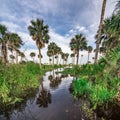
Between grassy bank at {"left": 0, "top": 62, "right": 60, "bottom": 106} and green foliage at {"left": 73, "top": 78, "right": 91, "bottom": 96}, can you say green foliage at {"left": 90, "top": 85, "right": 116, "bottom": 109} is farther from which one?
grassy bank at {"left": 0, "top": 62, "right": 60, "bottom": 106}

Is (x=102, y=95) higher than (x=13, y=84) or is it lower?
higher

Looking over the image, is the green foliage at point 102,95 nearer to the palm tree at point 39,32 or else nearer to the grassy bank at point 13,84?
the grassy bank at point 13,84

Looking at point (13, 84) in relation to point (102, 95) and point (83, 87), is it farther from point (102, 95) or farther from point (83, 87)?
point (102, 95)

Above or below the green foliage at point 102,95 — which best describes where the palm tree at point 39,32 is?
above

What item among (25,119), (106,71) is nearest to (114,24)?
(106,71)

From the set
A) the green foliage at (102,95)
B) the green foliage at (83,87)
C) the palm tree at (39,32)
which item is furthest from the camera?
the palm tree at (39,32)

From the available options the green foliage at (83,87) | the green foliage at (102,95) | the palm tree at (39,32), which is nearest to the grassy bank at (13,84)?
the green foliage at (83,87)

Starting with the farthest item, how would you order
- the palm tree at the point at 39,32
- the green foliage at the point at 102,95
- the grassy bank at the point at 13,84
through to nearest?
1. the palm tree at the point at 39,32
2. the grassy bank at the point at 13,84
3. the green foliage at the point at 102,95

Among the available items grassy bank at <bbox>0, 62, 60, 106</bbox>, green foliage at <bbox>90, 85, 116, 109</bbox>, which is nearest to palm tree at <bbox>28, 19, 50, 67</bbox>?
grassy bank at <bbox>0, 62, 60, 106</bbox>

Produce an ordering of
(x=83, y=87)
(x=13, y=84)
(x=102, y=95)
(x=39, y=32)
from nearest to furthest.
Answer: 1. (x=102, y=95)
2. (x=83, y=87)
3. (x=13, y=84)
4. (x=39, y=32)

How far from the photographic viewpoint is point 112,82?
34.2ft

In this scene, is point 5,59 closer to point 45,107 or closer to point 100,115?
point 45,107

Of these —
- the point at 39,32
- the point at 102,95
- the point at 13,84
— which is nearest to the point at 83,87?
the point at 102,95

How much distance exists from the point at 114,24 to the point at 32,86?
29.7ft
